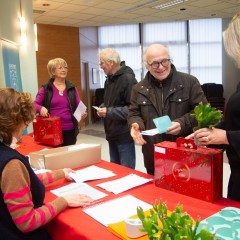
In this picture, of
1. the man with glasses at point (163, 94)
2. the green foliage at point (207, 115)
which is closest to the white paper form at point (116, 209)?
the green foliage at point (207, 115)

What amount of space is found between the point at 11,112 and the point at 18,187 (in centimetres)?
31

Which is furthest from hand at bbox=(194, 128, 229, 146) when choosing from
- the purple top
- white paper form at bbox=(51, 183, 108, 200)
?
the purple top

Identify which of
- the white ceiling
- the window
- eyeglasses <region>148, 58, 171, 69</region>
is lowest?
eyeglasses <region>148, 58, 171, 69</region>

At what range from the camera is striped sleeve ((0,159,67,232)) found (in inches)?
46.5

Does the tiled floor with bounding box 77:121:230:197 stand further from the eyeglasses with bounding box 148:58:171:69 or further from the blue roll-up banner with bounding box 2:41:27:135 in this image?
the eyeglasses with bounding box 148:58:171:69

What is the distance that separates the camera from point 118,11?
7.31 m

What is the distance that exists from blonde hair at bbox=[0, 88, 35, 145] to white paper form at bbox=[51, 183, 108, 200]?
1.61 feet

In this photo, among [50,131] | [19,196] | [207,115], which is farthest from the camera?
[50,131]

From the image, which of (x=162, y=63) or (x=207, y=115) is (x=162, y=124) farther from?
(x=162, y=63)

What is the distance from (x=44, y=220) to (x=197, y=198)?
2.37ft

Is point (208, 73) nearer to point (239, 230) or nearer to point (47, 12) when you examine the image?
point (47, 12)

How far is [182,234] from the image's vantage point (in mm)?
720

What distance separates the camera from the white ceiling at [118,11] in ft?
21.4

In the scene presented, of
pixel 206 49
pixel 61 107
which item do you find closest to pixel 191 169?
pixel 61 107
